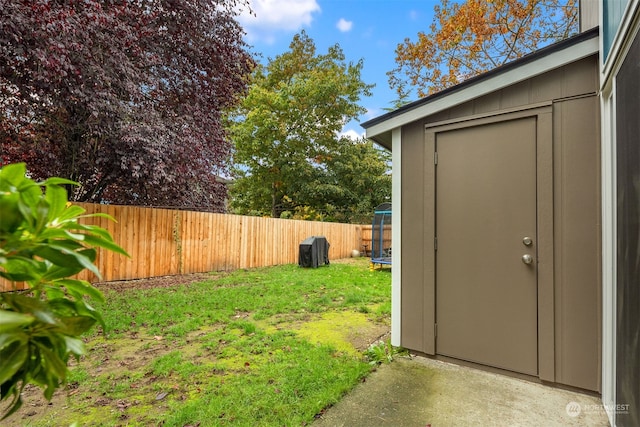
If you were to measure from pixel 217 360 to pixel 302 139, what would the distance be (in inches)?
573

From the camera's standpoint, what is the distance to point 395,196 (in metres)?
3.26

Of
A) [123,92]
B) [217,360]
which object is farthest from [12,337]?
[123,92]

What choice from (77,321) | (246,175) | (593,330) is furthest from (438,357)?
(246,175)

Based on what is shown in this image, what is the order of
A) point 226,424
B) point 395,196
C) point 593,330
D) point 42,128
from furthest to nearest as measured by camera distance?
point 42,128
point 395,196
point 593,330
point 226,424

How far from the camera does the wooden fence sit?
21.3 feet

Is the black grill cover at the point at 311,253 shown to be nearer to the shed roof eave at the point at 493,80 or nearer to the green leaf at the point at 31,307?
the shed roof eave at the point at 493,80

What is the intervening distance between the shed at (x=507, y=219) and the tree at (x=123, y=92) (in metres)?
4.65

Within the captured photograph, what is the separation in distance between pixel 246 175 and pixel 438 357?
15512mm

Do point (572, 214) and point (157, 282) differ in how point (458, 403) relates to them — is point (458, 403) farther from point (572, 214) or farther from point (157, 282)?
point (157, 282)

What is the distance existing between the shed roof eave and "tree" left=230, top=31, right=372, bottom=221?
502 inches

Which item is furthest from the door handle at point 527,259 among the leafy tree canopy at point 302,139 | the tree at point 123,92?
the leafy tree canopy at point 302,139

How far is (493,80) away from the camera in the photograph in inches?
106

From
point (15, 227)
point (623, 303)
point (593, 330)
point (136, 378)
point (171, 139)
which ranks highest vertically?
point (171, 139)

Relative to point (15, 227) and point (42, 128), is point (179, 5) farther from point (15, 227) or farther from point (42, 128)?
point (15, 227)
